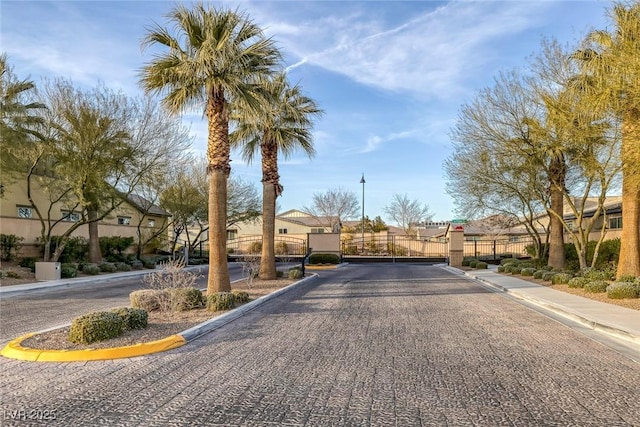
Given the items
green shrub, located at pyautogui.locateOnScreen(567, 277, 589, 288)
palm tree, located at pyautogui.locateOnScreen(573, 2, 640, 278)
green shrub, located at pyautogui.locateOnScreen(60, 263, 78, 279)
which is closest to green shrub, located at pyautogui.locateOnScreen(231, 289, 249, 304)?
palm tree, located at pyautogui.locateOnScreen(573, 2, 640, 278)

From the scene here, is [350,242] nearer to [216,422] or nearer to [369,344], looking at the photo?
[369,344]

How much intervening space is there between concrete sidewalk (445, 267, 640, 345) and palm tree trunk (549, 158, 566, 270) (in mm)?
5194

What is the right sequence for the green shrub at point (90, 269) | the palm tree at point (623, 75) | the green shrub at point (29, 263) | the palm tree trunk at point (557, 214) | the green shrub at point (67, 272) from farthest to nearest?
the green shrub at point (90, 269), the green shrub at point (29, 263), the green shrub at point (67, 272), the palm tree trunk at point (557, 214), the palm tree at point (623, 75)

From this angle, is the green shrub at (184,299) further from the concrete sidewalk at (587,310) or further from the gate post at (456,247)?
the gate post at (456,247)

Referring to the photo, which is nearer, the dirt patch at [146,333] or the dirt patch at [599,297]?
the dirt patch at [146,333]

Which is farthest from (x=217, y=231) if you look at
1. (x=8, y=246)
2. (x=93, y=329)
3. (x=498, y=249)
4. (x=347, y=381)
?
(x=498, y=249)

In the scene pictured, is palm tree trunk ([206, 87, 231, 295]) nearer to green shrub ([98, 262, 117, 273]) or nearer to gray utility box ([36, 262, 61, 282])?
gray utility box ([36, 262, 61, 282])

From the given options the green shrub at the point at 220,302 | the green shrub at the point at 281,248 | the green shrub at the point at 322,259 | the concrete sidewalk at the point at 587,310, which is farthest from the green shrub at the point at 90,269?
the green shrub at the point at 281,248

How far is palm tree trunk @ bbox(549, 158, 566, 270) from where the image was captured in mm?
18719

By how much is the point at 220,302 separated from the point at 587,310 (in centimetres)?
862

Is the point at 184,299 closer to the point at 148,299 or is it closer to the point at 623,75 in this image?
the point at 148,299

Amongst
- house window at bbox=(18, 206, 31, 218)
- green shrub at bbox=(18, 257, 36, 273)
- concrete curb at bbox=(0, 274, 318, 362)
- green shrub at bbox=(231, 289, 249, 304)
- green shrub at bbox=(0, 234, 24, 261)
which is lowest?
concrete curb at bbox=(0, 274, 318, 362)

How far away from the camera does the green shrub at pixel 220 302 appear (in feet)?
32.7

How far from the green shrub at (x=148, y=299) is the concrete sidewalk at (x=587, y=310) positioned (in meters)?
9.21
